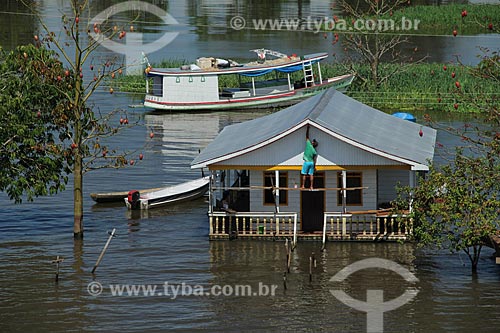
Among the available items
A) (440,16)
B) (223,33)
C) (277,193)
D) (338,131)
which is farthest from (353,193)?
(223,33)

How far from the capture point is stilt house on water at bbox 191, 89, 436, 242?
1449 inches

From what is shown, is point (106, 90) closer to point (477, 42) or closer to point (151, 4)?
point (477, 42)

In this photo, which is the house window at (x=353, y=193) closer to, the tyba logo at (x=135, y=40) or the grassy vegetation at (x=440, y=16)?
the tyba logo at (x=135, y=40)

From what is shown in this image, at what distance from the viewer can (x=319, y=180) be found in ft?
124

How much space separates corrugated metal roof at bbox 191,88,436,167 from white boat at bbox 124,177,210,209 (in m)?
2.69

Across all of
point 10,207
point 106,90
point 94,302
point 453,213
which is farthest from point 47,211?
point 106,90

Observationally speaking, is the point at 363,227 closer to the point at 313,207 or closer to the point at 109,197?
the point at 313,207

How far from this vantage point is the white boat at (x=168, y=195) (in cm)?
4291

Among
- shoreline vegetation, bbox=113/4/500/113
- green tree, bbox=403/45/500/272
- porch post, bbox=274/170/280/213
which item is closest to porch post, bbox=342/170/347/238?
porch post, bbox=274/170/280/213

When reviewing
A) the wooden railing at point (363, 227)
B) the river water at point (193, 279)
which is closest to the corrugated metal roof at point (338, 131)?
the wooden railing at point (363, 227)

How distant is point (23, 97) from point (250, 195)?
8686 mm

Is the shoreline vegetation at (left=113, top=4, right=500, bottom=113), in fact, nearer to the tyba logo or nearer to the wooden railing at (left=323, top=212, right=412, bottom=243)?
the tyba logo

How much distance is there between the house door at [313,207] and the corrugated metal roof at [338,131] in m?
2.12

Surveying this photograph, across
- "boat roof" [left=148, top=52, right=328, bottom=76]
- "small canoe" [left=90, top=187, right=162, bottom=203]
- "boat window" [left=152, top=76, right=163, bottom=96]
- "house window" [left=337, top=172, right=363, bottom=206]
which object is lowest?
"small canoe" [left=90, top=187, right=162, bottom=203]
